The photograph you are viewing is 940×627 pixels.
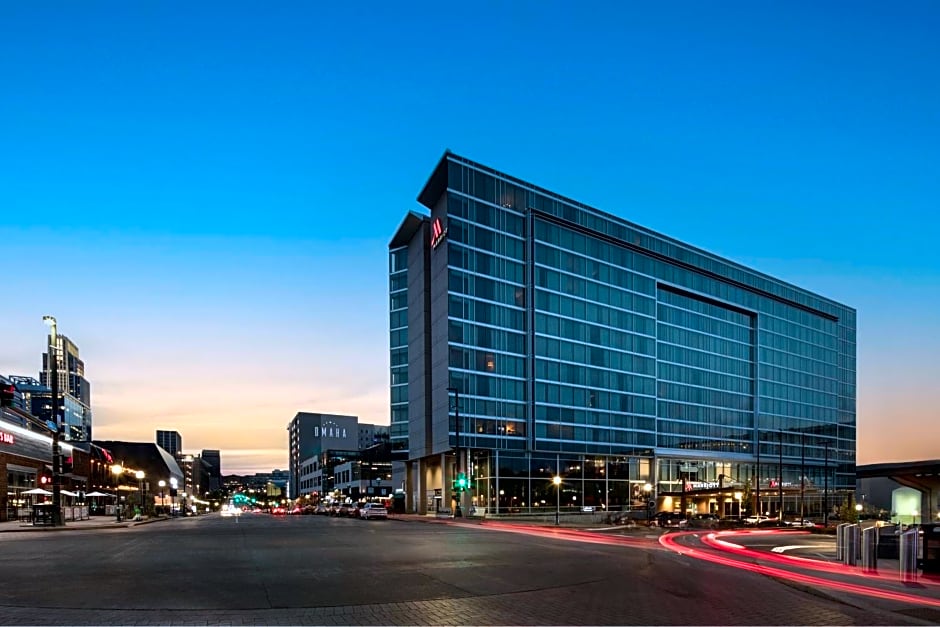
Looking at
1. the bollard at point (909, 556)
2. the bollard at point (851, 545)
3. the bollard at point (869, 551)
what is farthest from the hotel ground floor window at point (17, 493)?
the bollard at point (909, 556)

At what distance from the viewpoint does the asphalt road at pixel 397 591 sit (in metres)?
11.5

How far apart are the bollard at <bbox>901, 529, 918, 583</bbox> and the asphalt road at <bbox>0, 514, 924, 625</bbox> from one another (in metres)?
3.00

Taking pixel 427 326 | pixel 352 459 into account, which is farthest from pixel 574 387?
pixel 352 459

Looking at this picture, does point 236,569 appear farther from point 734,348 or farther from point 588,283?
point 734,348

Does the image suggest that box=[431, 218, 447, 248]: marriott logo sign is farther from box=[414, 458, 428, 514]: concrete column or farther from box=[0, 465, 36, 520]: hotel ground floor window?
box=[0, 465, 36, 520]: hotel ground floor window

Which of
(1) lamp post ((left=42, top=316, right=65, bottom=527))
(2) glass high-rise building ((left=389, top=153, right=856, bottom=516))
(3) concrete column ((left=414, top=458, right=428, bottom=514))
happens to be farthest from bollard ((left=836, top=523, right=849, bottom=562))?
(3) concrete column ((left=414, top=458, right=428, bottom=514))

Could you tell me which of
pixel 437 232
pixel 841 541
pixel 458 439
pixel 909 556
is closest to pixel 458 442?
pixel 458 439

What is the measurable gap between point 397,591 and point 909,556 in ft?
37.5

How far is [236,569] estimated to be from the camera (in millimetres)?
18062

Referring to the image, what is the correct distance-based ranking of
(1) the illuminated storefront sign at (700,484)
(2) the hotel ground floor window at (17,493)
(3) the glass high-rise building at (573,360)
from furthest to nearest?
1. (1) the illuminated storefront sign at (700,484)
2. (3) the glass high-rise building at (573,360)
3. (2) the hotel ground floor window at (17,493)

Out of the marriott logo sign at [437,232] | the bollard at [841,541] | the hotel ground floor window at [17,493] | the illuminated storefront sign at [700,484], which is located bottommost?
the illuminated storefront sign at [700,484]

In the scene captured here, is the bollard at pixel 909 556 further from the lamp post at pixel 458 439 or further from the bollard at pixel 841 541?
the lamp post at pixel 458 439

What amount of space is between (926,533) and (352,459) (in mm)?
156918

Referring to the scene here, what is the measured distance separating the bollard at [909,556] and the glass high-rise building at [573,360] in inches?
2005
